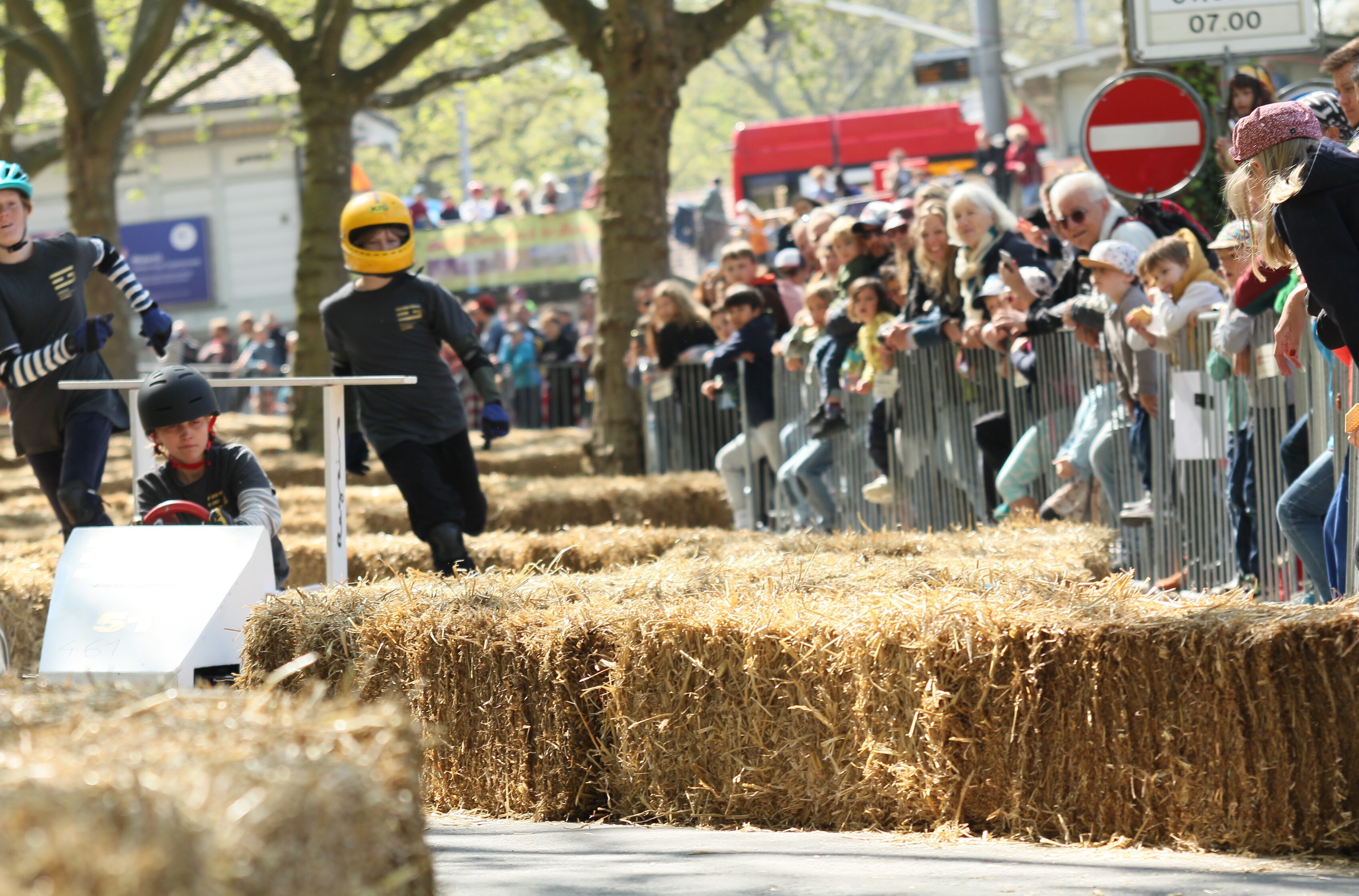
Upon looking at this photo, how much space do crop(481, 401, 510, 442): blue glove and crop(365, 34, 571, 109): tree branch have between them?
12568 mm

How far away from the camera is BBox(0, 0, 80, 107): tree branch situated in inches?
775

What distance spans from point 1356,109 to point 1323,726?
2547 millimetres

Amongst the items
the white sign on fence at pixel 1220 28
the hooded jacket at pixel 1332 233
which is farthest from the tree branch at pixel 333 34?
the hooded jacket at pixel 1332 233

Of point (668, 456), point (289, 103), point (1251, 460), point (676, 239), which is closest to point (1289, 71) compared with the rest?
point (676, 239)

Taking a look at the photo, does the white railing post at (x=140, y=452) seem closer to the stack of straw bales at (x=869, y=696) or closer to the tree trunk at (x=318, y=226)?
the stack of straw bales at (x=869, y=696)

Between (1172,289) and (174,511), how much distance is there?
4709 millimetres

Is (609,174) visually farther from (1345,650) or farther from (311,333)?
(1345,650)

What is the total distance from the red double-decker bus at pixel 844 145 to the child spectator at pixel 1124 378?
20501 mm

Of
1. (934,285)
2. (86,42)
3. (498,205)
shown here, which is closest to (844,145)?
(498,205)

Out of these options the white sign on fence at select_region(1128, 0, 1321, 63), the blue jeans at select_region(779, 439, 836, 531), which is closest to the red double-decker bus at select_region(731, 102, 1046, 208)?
the blue jeans at select_region(779, 439, 836, 531)

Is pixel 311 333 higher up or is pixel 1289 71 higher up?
pixel 1289 71

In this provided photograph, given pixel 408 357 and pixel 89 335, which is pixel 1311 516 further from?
pixel 89 335

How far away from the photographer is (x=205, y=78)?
24.6m

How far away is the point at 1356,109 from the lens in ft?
19.4
